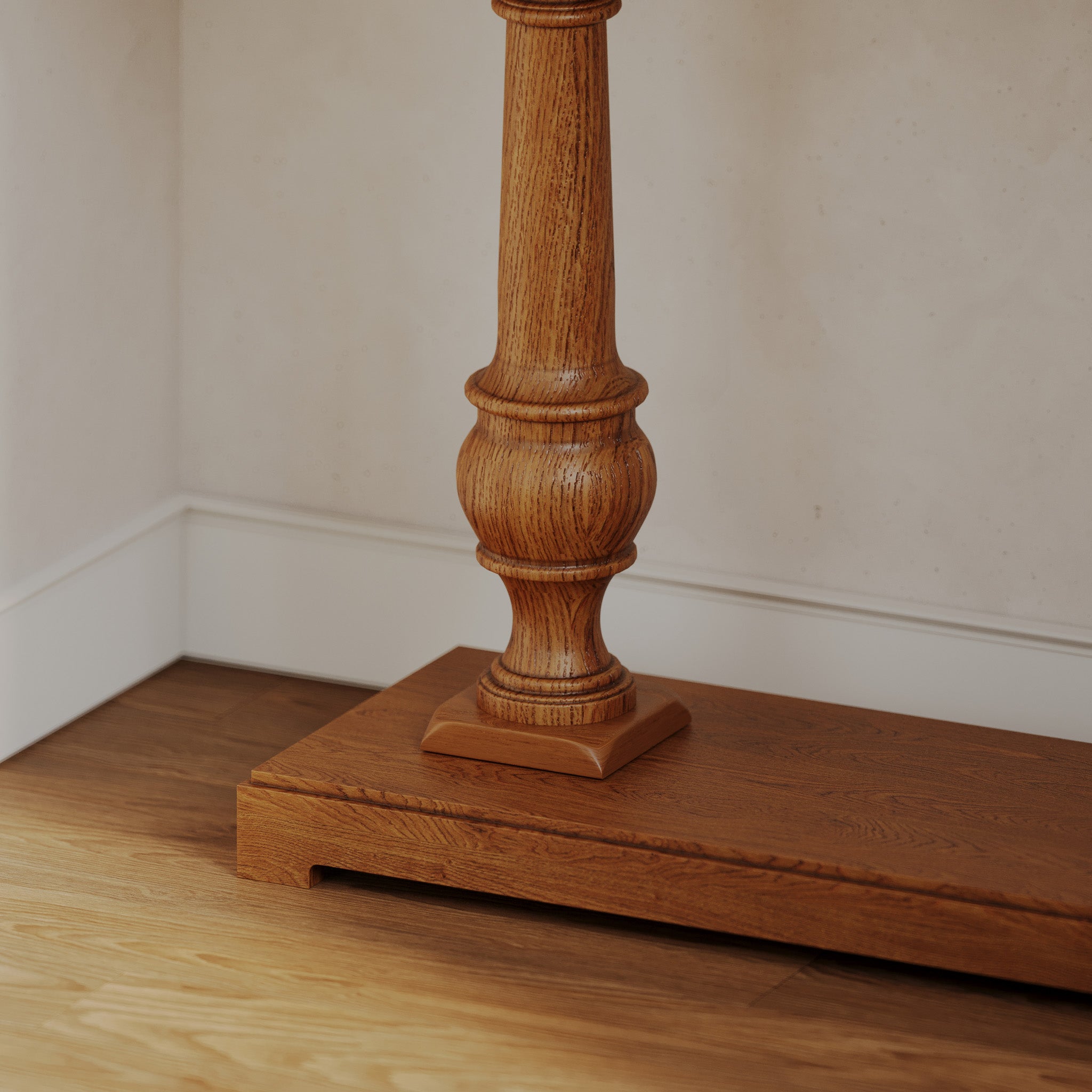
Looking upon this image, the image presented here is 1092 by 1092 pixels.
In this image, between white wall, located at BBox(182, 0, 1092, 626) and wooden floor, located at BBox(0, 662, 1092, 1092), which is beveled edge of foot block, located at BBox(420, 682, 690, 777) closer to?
wooden floor, located at BBox(0, 662, 1092, 1092)

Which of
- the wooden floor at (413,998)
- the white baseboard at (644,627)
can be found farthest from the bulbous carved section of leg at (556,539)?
the white baseboard at (644,627)

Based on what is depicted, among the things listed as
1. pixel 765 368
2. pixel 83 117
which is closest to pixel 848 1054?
pixel 765 368

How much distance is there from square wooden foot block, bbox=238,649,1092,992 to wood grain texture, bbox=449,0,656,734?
225 millimetres

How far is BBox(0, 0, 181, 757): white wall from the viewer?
189cm

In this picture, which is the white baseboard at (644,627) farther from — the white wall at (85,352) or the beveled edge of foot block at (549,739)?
the beveled edge of foot block at (549,739)

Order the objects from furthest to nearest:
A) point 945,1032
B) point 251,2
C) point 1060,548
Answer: point 251,2, point 1060,548, point 945,1032

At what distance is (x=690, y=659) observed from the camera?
2141 millimetres

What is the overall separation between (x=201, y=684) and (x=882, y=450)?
1.03 m

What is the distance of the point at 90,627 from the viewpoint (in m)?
2.12

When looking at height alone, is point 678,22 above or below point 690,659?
above

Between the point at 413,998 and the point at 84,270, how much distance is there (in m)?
1.08

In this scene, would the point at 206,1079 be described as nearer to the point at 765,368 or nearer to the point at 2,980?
the point at 2,980

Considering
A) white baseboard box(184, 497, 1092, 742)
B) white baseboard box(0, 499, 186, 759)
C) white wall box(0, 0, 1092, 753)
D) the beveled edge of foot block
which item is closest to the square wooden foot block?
the beveled edge of foot block

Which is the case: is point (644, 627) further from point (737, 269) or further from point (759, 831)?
point (759, 831)
